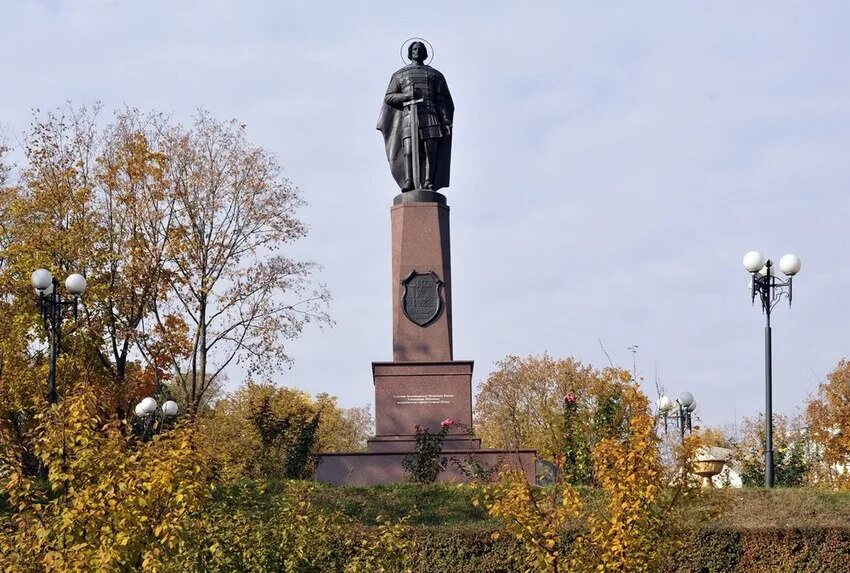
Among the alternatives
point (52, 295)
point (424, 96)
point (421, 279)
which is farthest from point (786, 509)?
point (52, 295)

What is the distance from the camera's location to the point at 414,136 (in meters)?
22.8

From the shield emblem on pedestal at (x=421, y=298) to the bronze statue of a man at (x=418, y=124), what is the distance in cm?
177

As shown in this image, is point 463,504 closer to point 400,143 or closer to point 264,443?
point 264,443

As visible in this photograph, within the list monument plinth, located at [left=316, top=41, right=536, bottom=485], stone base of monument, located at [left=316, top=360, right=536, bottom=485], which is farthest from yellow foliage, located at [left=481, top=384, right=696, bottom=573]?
stone base of monument, located at [left=316, top=360, right=536, bottom=485]

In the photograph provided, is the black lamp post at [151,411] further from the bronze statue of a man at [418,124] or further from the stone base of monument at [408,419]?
the bronze statue of a man at [418,124]

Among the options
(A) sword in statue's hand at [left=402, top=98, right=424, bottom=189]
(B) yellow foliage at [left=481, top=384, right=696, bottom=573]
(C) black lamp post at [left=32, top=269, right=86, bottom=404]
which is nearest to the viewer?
(B) yellow foliage at [left=481, top=384, right=696, bottom=573]

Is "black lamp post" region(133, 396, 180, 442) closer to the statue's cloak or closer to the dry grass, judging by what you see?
the statue's cloak

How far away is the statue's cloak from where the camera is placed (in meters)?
23.0

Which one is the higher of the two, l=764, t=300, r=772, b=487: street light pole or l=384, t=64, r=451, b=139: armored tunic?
l=384, t=64, r=451, b=139: armored tunic

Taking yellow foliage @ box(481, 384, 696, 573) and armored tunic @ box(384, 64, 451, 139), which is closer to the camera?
yellow foliage @ box(481, 384, 696, 573)

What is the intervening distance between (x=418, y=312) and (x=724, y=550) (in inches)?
299

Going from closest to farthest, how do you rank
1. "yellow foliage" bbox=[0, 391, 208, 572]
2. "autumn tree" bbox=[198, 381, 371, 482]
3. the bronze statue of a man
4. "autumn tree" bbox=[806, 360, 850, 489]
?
"yellow foliage" bbox=[0, 391, 208, 572], "autumn tree" bbox=[198, 381, 371, 482], the bronze statue of a man, "autumn tree" bbox=[806, 360, 850, 489]

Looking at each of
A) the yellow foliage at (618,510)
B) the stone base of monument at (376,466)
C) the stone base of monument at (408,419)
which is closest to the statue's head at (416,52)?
the stone base of monument at (408,419)

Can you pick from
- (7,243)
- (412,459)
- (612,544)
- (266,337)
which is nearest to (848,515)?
(412,459)
